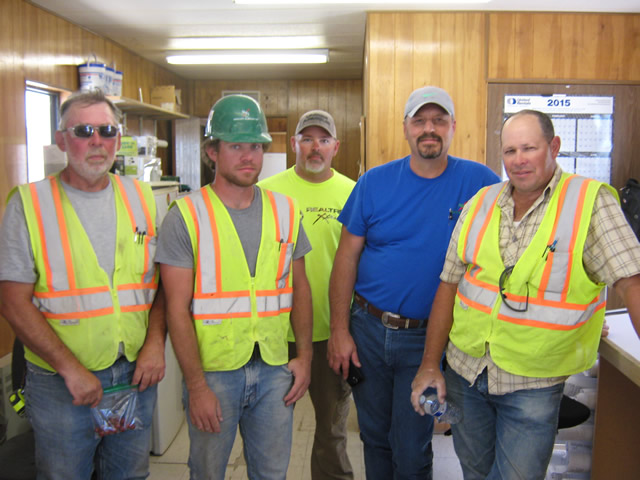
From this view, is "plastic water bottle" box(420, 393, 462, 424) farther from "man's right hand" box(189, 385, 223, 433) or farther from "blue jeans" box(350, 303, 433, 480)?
"man's right hand" box(189, 385, 223, 433)

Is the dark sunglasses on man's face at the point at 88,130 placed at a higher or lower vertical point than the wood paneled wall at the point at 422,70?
lower

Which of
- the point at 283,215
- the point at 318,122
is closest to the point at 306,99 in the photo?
the point at 318,122

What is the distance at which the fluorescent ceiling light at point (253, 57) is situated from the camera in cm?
573

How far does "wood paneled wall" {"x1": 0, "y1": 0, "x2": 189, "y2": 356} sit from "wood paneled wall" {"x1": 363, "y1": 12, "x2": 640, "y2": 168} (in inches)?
96.8

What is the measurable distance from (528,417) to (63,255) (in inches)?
55.7

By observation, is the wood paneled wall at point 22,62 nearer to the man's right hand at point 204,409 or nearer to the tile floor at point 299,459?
the tile floor at point 299,459

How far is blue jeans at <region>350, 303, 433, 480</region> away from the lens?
2.03 metres

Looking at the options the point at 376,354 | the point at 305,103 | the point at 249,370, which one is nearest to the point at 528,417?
the point at 376,354

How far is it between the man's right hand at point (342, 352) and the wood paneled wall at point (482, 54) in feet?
8.21

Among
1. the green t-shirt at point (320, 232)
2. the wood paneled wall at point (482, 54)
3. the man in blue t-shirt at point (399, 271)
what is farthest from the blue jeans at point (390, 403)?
the wood paneled wall at point (482, 54)

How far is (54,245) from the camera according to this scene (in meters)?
1.62

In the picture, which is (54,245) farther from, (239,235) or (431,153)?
(431,153)

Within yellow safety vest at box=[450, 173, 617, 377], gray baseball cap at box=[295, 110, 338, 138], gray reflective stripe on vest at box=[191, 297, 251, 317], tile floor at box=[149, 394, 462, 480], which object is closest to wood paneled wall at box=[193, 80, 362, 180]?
tile floor at box=[149, 394, 462, 480]

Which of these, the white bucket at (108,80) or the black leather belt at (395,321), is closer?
the black leather belt at (395,321)
